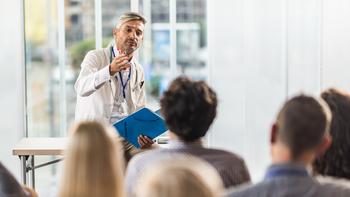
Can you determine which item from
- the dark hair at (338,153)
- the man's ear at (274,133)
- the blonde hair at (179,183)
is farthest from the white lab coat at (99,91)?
the blonde hair at (179,183)

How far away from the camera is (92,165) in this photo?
202 centimetres

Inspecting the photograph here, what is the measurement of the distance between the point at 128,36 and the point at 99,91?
0.40 meters

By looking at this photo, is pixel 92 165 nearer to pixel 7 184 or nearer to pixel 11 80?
pixel 7 184

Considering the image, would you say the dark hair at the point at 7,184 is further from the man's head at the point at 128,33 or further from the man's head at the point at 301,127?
the man's head at the point at 301,127

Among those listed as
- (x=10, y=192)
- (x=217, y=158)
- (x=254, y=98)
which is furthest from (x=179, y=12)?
(x=217, y=158)

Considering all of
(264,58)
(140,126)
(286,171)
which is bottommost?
(140,126)

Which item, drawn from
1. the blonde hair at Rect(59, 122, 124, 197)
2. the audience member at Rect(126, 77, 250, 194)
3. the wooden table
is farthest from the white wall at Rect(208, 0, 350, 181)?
the blonde hair at Rect(59, 122, 124, 197)

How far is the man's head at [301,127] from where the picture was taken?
2264 millimetres

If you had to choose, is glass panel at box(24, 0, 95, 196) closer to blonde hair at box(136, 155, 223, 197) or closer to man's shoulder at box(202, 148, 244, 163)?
man's shoulder at box(202, 148, 244, 163)

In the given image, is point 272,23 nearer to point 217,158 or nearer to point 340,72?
point 340,72

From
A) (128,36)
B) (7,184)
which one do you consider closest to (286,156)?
(7,184)

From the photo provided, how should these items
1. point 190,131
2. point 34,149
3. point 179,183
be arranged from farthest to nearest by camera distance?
point 34,149 < point 190,131 < point 179,183

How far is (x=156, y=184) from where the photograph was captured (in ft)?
5.32

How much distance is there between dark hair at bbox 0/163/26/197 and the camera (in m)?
3.56
